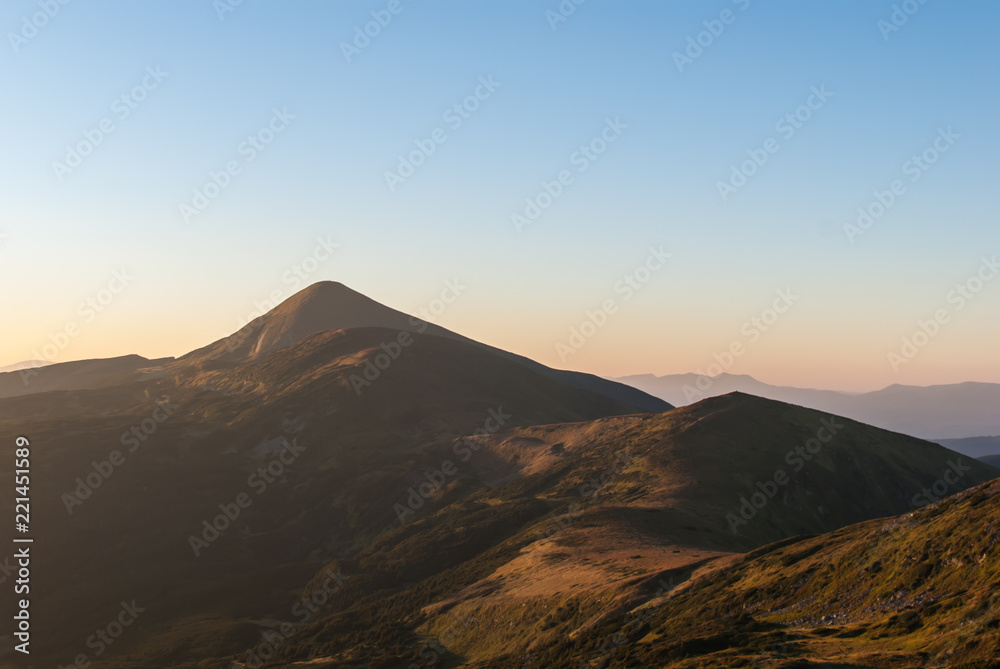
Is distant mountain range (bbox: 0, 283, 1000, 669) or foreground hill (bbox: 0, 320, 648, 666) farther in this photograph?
foreground hill (bbox: 0, 320, 648, 666)

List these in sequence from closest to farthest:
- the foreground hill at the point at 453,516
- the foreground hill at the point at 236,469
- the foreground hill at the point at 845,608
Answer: the foreground hill at the point at 845,608 → the foreground hill at the point at 453,516 → the foreground hill at the point at 236,469

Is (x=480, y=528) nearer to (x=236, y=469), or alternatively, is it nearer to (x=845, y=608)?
(x=845, y=608)

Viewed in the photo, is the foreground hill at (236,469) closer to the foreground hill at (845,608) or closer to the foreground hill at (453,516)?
the foreground hill at (453,516)

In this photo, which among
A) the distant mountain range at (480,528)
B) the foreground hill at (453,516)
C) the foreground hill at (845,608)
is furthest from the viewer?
the foreground hill at (453,516)

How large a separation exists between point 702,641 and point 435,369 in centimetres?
13884

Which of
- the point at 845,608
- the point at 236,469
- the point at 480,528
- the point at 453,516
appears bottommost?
the point at 480,528

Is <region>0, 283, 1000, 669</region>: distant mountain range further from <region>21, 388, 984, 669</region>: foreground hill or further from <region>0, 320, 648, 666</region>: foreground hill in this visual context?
<region>0, 320, 648, 666</region>: foreground hill

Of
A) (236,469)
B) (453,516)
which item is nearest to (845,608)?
(453,516)

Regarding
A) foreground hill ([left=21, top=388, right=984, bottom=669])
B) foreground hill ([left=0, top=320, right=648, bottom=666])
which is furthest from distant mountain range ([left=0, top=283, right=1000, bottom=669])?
foreground hill ([left=0, top=320, right=648, bottom=666])

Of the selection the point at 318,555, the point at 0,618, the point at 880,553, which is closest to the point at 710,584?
the point at 880,553

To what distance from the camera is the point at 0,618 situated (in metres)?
91.2

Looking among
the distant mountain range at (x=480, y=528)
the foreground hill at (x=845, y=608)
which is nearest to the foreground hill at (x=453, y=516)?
the distant mountain range at (x=480, y=528)

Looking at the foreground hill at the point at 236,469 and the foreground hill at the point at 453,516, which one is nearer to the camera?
the foreground hill at the point at 453,516

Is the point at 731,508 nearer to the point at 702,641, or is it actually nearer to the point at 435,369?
the point at 702,641
